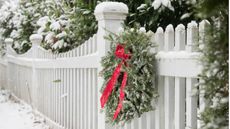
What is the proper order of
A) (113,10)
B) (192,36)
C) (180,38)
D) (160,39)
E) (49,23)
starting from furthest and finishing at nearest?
(49,23), (113,10), (160,39), (180,38), (192,36)

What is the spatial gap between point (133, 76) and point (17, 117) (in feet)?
14.8

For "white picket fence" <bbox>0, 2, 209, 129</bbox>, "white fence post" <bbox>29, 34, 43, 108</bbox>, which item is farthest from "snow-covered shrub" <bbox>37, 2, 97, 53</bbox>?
"white picket fence" <bbox>0, 2, 209, 129</bbox>

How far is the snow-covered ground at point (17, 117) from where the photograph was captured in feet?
19.6

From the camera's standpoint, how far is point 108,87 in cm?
288

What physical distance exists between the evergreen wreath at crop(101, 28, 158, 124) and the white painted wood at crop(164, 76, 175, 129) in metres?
0.11

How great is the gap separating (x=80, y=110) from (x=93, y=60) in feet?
2.93

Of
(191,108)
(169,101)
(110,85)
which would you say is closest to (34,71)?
(110,85)

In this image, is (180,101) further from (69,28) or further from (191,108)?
(69,28)

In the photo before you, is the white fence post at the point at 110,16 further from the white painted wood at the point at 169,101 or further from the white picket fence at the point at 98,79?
the white painted wood at the point at 169,101

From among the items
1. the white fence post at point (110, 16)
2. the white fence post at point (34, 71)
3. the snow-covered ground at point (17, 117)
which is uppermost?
the white fence post at point (110, 16)

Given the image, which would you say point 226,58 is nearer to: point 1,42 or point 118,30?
point 118,30

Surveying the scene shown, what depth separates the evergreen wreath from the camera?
2.62 metres

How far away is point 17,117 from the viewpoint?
6758mm

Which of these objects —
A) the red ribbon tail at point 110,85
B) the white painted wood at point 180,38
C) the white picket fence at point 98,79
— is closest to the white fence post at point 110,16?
the white picket fence at point 98,79
